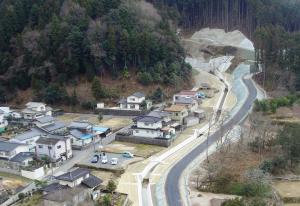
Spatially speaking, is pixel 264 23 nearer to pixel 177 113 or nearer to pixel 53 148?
pixel 177 113

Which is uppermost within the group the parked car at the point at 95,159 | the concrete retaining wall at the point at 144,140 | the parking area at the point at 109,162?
the concrete retaining wall at the point at 144,140

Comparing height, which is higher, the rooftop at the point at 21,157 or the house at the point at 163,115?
the house at the point at 163,115

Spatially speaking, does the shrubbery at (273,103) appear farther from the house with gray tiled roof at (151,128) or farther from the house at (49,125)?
the house at (49,125)

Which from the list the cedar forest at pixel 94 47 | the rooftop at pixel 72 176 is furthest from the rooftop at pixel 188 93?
the rooftop at pixel 72 176

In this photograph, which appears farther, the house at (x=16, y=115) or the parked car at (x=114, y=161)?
the house at (x=16, y=115)

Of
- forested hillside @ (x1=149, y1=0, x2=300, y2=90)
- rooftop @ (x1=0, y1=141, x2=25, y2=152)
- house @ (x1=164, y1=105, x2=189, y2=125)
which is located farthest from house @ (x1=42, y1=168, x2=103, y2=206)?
forested hillside @ (x1=149, y1=0, x2=300, y2=90)
